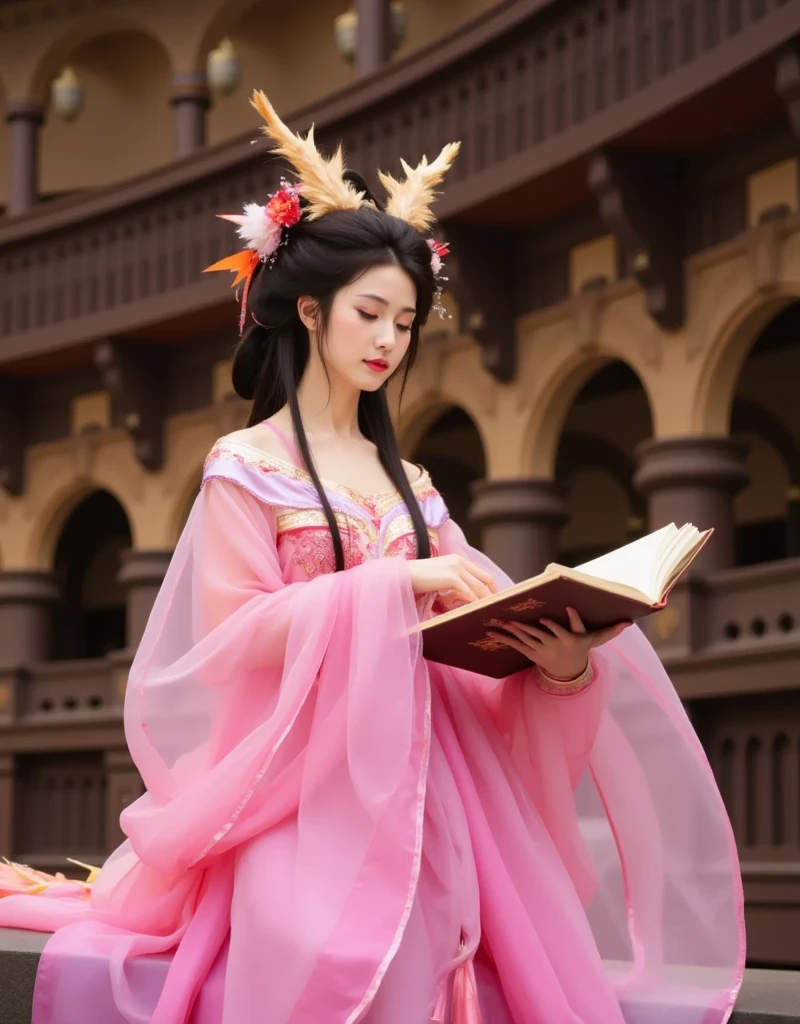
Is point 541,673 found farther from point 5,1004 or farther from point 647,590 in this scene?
point 5,1004

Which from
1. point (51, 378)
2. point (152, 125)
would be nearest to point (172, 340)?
point (51, 378)

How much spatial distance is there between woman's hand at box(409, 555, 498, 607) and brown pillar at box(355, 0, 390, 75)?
9764 millimetres

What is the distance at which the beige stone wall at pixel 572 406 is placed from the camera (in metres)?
9.52

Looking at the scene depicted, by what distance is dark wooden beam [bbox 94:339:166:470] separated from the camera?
12883 millimetres

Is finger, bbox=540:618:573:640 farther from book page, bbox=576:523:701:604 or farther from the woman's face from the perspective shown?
the woman's face

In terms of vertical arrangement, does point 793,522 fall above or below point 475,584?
above

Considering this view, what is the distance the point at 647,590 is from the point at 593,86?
7457 millimetres

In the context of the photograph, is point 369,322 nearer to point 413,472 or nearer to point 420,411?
point 413,472

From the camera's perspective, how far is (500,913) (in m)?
2.80

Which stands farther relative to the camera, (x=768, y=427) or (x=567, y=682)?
(x=768, y=427)

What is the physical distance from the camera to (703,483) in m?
9.48

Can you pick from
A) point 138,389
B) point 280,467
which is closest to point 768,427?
point 138,389

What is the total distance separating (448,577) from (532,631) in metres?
0.18

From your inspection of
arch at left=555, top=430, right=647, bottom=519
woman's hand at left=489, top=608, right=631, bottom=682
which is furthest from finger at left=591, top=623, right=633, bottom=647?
arch at left=555, top=430, right=647, bottom=519
